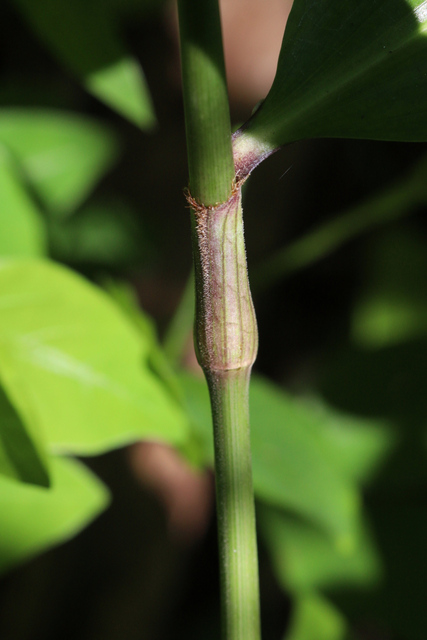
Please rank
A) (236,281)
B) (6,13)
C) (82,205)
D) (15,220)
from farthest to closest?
(6,13) → (82,205) → (15,220) → (236,281)

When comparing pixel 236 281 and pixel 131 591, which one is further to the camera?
pixel 131 591

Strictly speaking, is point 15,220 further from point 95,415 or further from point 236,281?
point 236,281

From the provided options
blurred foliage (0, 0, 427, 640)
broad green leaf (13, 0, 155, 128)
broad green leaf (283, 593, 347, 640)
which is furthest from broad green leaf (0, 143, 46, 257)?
broad green leaf (283, 593, 347, 640)

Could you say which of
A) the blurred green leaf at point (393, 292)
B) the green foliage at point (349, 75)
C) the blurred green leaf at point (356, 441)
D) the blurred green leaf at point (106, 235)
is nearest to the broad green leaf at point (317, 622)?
the blurred green leaf at point (356, 441)

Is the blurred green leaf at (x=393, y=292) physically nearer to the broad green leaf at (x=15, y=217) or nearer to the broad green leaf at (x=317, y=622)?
the broad green leaf at (x=317, y=622)

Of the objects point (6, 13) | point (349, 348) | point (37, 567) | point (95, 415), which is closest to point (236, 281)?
point (95, 415)

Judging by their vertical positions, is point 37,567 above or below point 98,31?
below
